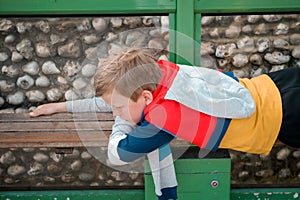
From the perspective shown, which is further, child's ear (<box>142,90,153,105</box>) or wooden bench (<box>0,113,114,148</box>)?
wooden bench (<box>0,113,114,148</box>)

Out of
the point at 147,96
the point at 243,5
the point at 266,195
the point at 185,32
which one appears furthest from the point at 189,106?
the point at 266,195

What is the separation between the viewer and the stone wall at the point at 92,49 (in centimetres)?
236

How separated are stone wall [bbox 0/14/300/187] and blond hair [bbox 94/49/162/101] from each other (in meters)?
0.69

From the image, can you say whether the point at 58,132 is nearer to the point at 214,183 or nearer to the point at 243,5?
the point at 214,183

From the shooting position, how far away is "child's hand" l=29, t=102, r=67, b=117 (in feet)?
7.31

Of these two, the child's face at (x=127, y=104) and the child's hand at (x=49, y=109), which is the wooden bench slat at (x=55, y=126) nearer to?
the child's hand at (x=49, y=109)

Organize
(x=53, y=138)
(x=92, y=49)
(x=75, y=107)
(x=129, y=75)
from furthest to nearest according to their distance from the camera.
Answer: (x=92, y=49), (x=75, y=107), (x=53, y=138), (x=129, y=75)

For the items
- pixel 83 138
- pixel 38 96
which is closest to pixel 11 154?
pixel 38 96

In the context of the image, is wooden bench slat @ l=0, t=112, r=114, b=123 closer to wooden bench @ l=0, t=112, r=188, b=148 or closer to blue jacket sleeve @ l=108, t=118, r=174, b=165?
wooden bench @ l=0, t=112, r=188, b=148

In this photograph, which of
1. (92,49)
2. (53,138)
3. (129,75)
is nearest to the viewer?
(129,75)

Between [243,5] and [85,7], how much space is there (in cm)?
72

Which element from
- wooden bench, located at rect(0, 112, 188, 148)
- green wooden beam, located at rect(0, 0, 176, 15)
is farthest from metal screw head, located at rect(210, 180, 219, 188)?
green wooden beam, located at rect(0, 0, 176, 15)

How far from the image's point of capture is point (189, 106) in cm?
167

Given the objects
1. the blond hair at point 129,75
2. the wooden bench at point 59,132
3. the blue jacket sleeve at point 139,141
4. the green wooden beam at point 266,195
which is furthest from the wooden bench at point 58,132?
the green wooden beam at point 266,195
